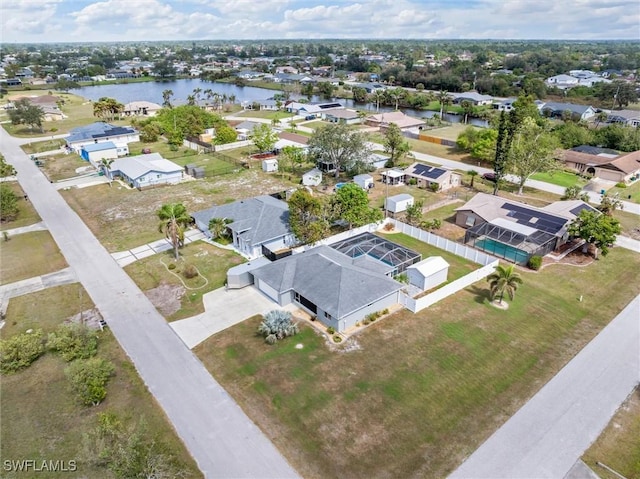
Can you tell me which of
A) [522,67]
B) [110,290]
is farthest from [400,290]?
[522,67]

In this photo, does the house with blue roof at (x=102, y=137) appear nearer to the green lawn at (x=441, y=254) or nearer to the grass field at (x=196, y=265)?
the grass field at (x=196, y=265)

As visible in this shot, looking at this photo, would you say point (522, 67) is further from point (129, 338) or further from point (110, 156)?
point (129, 338)

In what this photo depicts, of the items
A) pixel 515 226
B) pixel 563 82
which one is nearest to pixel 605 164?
pixel 515 226

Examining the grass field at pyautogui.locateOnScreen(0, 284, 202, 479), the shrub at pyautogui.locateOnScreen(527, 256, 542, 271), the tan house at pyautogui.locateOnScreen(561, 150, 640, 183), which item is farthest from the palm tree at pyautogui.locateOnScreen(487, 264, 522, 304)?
the tan house at pyautogui.locateOnScreen(561, 150, 640, 183)

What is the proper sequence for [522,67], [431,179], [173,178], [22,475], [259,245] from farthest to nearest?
1. [522,67]
2. [173,178]
3. [431,179]
4. [259,245]
5. [22,475]

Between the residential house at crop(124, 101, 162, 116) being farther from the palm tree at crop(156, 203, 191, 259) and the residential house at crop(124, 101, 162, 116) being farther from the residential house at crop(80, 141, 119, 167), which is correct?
the palm tree at crop(156, 203, 191, 259)

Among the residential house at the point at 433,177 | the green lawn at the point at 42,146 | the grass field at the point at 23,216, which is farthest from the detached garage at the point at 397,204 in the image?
the green lawn at the point at 42,146
